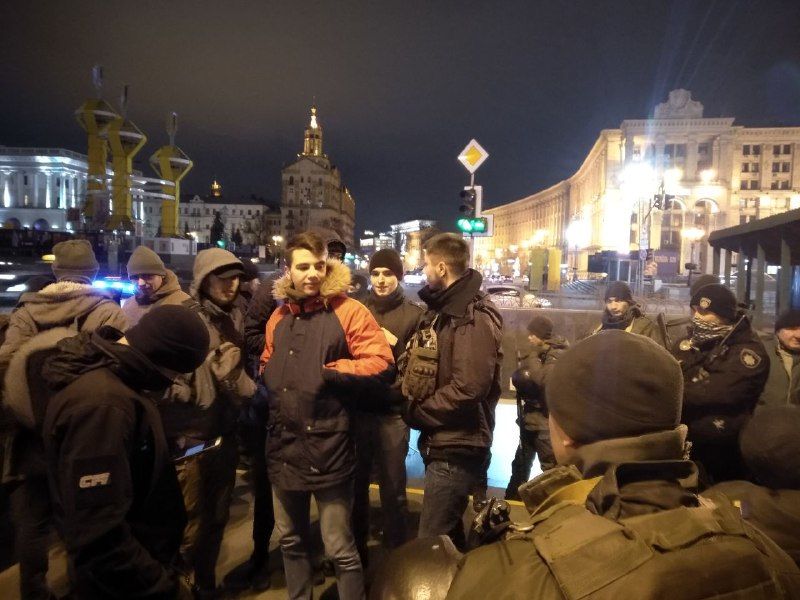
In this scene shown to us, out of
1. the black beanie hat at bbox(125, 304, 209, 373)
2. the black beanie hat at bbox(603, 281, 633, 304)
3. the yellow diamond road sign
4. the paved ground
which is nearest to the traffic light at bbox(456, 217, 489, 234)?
the yellow diamond road sign

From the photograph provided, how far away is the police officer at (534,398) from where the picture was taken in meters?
4.27

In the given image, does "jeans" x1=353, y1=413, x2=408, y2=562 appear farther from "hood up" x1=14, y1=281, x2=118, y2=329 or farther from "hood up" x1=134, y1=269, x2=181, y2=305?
"hood up" x1=134, y1=269, x2=181, y2=305

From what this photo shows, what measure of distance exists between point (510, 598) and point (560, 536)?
0.46 ft

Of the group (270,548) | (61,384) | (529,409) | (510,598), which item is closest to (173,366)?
(61,384)

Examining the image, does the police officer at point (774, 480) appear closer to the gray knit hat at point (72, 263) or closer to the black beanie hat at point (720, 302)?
the black beanie hat at point (720, 302)

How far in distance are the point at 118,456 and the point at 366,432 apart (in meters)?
1.93

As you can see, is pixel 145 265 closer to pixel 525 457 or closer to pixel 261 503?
pixel 261 503

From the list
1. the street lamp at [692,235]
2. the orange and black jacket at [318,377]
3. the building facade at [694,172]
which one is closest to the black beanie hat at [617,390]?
the orange and black jacket at [318,377]

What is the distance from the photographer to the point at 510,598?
0.95 meters

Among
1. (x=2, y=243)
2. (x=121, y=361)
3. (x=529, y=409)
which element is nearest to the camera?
(x=121, y=361)

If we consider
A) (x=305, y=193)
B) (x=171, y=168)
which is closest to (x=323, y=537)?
(x=171, y=168)

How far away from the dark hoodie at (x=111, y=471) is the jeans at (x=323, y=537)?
0.91 m

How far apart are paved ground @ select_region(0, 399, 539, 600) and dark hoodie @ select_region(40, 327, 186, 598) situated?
5.69 feet

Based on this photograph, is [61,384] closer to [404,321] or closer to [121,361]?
[121,361]
